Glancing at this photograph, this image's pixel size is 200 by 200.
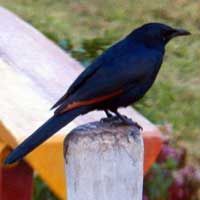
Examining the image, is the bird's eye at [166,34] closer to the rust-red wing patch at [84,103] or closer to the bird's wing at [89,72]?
the bird's wing at [89,72]

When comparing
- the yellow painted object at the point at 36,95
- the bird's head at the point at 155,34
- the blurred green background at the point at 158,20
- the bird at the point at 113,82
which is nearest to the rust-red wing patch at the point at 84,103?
the bird at the point at 113,82

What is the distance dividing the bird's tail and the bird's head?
496 millimetres

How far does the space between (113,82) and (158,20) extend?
5.75 metres

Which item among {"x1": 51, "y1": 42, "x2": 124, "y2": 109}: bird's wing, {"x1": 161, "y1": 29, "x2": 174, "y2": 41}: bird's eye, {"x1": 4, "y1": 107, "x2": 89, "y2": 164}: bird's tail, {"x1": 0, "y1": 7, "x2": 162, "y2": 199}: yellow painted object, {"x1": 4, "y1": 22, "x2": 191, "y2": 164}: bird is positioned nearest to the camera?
{"x1": 4, "y1": 107, "x2": 89, "y2": 164}: bird's tail

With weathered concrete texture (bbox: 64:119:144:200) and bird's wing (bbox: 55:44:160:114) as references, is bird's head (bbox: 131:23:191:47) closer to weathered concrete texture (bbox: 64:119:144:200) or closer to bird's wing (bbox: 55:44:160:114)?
bird's wing (bbox: 55:44:160:114)

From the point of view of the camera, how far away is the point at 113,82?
3312mm

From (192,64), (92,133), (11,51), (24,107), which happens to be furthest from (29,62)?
(192,64)

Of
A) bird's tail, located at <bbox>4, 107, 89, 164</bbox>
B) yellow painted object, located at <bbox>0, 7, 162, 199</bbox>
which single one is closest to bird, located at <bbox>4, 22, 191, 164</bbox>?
bird's tail, located at <bbox>4, 107, 89, 164</bbox>

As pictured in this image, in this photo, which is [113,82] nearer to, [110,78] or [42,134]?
[110,78]

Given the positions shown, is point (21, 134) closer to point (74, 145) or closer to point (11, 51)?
point (74, 145)

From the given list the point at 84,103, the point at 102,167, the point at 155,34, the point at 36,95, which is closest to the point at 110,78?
the point at 84,103

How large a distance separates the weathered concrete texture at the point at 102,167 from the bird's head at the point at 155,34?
0.82 m

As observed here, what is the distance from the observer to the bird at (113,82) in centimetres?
316

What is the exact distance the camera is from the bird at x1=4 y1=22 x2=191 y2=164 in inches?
124
